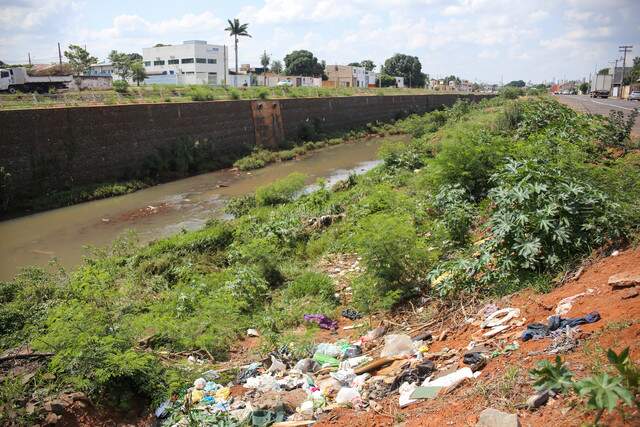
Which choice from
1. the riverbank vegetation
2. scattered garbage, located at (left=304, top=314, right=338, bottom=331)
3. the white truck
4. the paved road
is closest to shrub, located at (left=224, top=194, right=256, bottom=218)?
the riverbank vegetation

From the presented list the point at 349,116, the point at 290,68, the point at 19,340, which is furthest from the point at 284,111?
the point at 290,68

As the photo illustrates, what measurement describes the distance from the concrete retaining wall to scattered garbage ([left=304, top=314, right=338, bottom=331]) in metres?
14.5

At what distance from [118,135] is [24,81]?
14.3m

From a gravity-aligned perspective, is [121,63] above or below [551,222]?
above

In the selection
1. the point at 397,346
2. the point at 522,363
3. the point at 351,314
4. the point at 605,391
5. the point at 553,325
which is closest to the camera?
the point at 605,391

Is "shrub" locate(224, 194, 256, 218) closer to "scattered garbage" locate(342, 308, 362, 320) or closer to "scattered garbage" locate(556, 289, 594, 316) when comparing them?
"scattered garbage" locate(342, 308, 362, 320)

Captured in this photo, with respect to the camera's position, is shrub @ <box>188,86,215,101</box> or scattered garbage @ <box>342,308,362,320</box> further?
shrub @ <box>188,86,215,101</box>

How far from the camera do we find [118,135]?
2122cm

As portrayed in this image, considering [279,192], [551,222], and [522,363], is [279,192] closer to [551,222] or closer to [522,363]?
[551,222]

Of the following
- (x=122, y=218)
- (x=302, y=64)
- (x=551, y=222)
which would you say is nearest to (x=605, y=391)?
(x=551, y=222)

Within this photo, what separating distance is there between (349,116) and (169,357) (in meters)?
35.1

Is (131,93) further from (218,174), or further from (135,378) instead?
(135,378)

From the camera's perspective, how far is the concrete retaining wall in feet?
57.8

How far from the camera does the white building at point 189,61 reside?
62094 millimetres
